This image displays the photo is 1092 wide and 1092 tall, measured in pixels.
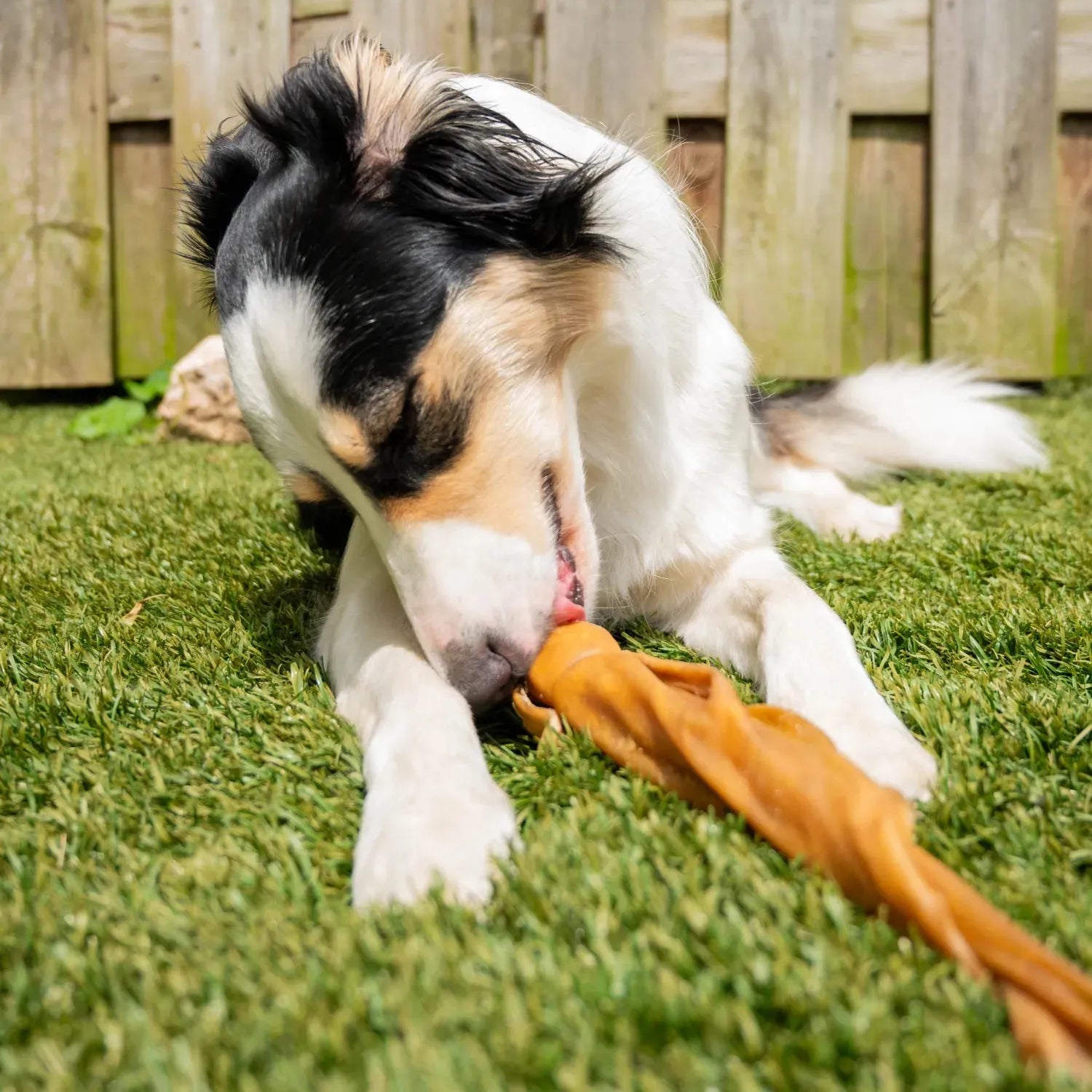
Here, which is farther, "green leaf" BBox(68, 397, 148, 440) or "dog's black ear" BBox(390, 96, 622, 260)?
"green leaf" BBox(68, 397, 148, 440)

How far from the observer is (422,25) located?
201 inches

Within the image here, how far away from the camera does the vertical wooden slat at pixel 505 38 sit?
5.05 meters

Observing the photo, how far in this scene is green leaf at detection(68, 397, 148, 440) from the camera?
512 cm

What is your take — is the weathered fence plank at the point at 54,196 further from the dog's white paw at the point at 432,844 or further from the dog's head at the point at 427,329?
the dog's white paw at the point at 432,844

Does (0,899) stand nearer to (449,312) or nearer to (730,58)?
(449,312)

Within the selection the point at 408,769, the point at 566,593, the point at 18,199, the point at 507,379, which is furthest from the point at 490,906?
the point at 18,199

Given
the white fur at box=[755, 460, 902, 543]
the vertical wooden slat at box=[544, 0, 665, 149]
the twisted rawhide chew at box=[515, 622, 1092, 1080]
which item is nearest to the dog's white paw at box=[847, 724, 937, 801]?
the twisted rawhide chew at box=[515, 622, 1092, 1080]

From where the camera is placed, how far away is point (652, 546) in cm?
227

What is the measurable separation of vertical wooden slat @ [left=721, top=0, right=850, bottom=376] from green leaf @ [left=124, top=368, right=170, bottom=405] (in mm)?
2920

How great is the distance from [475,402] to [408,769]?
0.70 m

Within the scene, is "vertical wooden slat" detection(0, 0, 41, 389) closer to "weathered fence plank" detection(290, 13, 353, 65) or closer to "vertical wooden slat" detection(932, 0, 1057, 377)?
"weathered fence plank" detection(290, 13, 353, 65)

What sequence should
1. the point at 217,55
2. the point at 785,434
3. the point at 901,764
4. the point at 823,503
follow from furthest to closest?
the point at 217,55 < the point at 785,434 < the point at 823,503 < the point at 901,764

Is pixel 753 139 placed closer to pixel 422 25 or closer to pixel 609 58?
pixel 609 58

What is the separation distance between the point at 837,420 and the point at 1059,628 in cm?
217
